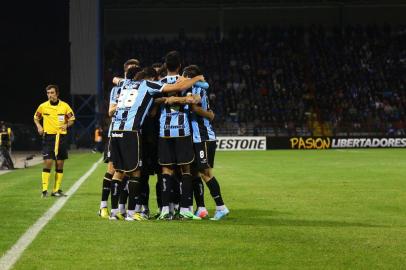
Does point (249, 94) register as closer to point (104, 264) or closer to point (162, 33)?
point (162, 33)

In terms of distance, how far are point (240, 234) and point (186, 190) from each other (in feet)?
5.65

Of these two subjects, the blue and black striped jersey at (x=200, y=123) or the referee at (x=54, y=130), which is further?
the referee at (x=54, y=130)

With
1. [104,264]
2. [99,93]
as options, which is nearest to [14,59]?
[99,93]

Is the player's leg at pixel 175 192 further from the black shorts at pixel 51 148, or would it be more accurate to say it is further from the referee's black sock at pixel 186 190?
the black shorts at pixel 51 148

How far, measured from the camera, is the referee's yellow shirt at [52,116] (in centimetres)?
1546

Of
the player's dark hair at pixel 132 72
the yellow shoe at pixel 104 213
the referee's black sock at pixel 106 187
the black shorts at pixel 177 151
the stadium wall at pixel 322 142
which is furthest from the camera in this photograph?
the stadium wall at pixel 322 142

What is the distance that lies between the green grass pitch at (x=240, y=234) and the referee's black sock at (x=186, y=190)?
1.38ft

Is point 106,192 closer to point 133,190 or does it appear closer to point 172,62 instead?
point 133,190

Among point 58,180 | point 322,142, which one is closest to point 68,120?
point 58,180

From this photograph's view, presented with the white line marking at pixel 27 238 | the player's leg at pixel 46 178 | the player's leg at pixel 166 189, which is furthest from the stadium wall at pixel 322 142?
the player's leg at pixel 166 189

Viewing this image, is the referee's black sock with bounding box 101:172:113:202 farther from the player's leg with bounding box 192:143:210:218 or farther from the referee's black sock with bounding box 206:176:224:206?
the referee's black sock with bounding box 206:176:224:206

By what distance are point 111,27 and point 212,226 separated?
1852 inches

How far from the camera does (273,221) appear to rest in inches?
421

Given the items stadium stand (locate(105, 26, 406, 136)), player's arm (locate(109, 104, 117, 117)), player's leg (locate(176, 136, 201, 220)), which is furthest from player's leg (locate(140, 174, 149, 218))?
stadium stand (locate(105, 26, 406, 136))
